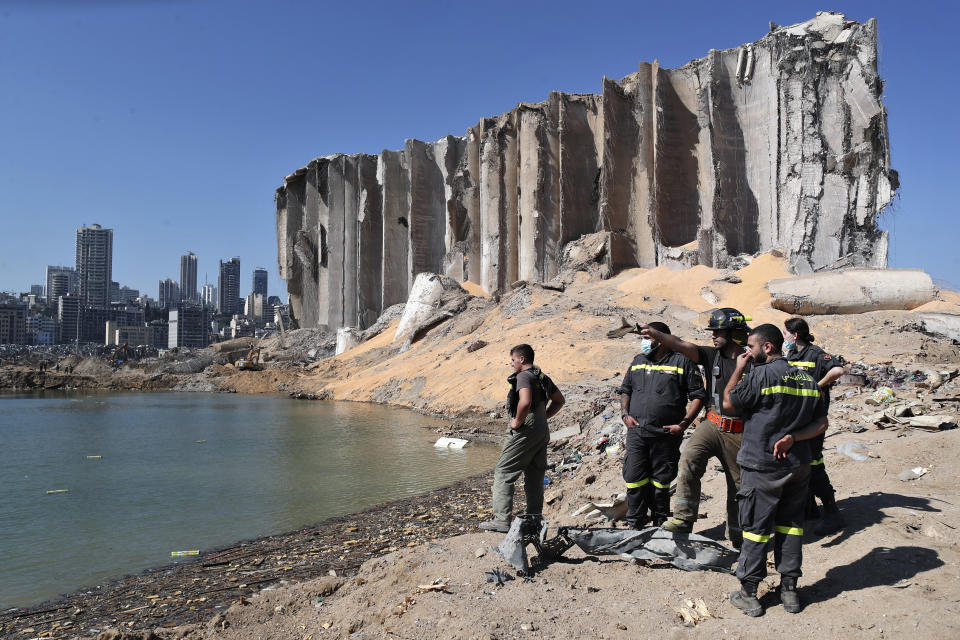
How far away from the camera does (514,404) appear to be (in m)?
4.97

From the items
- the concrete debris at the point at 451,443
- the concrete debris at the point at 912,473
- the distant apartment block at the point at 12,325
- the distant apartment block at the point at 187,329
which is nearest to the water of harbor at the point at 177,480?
the concrete debris at the point at 451,443

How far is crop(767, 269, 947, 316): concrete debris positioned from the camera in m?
17.8

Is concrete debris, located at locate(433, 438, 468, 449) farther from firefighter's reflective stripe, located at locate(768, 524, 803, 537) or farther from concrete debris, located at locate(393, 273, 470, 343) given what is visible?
concrete debris, located at locate(393, 273, 470, 343)

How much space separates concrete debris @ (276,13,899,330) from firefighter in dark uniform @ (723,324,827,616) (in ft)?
68.5

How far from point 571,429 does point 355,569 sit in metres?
6.26

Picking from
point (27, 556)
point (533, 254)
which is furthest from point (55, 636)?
point (533, 254)

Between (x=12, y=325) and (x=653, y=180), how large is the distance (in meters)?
122

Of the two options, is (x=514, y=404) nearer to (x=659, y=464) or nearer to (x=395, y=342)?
(x=659, y=464)

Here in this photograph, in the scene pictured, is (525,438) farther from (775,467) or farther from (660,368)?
(775,467)

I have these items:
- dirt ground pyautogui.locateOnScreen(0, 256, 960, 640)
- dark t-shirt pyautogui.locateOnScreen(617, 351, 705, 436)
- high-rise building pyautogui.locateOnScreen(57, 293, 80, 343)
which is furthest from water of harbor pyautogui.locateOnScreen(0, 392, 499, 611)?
high-rise building pyautogui.locateOnScreen(57, 293, 80, 343)

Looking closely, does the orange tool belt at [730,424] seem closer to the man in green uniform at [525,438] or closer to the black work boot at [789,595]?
the black work boot at [789,595]

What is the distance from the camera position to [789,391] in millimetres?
3508

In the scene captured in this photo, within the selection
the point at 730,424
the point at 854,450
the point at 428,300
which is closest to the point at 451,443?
the point at 854,450

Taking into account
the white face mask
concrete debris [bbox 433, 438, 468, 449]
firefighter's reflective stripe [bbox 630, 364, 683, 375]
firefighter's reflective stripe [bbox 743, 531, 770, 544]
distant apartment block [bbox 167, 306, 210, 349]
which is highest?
distant apartment block [bbox 167, 306, 210, 349]
